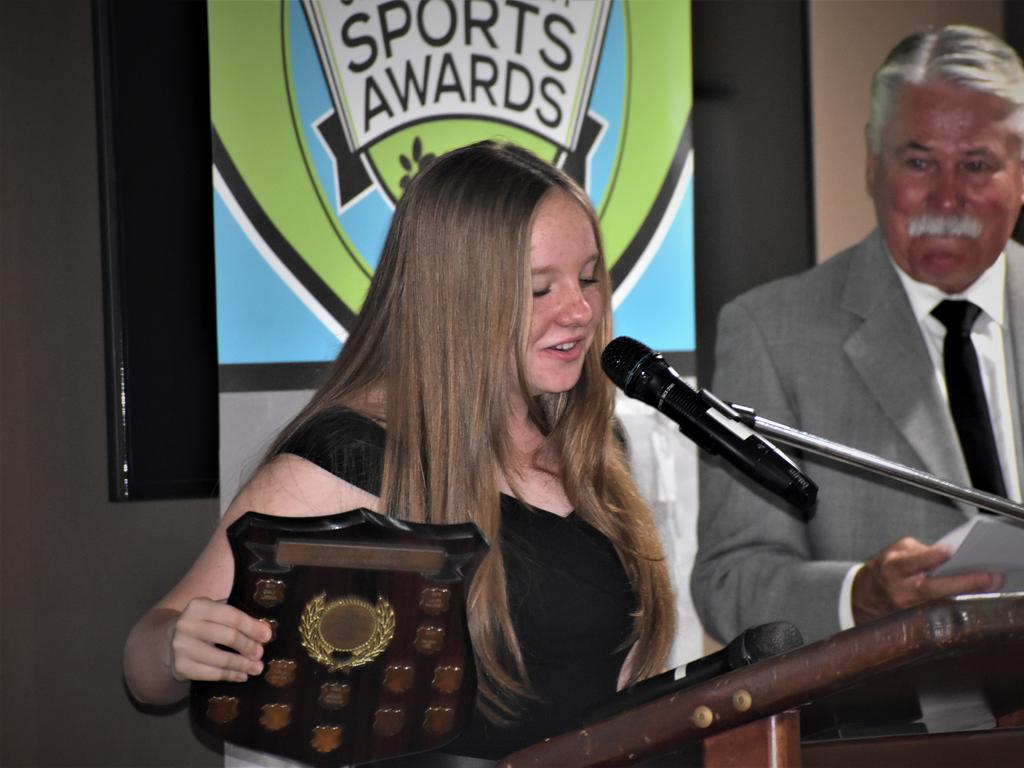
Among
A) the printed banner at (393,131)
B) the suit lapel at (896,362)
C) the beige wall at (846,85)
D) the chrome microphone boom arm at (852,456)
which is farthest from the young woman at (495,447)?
the beige wall at (846,85)

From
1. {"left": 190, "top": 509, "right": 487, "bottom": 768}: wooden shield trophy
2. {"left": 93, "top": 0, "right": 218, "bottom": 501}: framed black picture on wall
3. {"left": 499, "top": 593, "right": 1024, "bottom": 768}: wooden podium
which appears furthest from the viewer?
{"left": 93, "top": 0, "right": 218, "bottom": 501}: framed black picture on wall

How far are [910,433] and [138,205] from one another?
189cm

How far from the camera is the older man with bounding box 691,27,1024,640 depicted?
8.90 ft

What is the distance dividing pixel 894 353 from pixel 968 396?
0.20 meters

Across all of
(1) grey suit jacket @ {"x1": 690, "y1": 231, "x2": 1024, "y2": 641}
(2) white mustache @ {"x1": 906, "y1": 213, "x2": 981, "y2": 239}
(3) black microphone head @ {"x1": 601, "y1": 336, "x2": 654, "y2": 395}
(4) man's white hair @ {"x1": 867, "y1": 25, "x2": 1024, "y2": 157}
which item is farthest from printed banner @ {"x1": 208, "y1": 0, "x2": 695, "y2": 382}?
(3) black microphone head @ {"x1": 601, "y1": 336, "x2": 654, "y2": 395}

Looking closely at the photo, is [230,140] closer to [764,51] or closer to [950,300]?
[764,51]

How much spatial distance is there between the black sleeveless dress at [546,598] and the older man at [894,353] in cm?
99

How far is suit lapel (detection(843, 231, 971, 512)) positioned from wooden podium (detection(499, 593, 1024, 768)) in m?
1.70

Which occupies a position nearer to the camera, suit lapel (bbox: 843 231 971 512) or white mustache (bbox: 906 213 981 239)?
suit lapel (bbox: 843 231 971 512)

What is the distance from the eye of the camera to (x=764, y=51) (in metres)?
2.85

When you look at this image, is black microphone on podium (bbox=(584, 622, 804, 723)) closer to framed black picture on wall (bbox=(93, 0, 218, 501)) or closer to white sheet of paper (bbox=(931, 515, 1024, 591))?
white sheet of paper (bbox=(931, 515, 1024, 591))

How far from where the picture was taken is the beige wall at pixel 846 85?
2.87 metres

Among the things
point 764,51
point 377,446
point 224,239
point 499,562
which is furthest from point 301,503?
point 764,51

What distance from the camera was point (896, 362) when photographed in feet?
9.12
